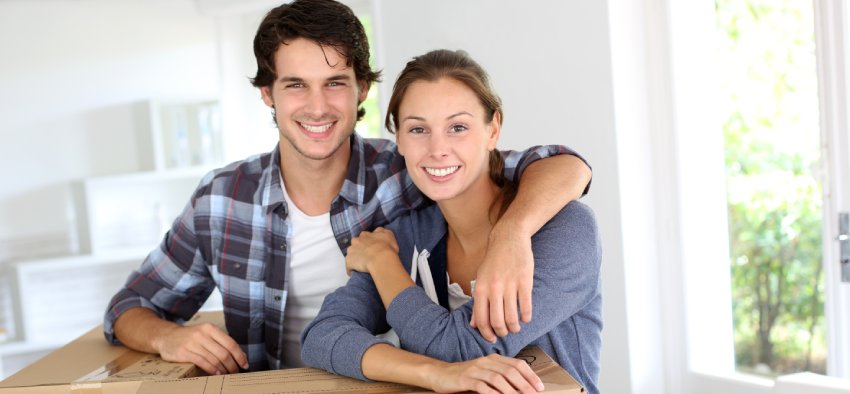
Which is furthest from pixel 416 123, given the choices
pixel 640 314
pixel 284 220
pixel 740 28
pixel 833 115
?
pixel 740 28

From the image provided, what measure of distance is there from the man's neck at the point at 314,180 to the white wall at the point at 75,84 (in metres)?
2.84

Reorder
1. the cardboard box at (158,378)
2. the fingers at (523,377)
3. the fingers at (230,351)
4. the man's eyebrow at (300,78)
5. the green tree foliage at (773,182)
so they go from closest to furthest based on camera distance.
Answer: the fingers at (523,377)
the cardboard box at (158,378)
the fingers at (230,351)
the man's eyebrow at (300,78)
the green tree foliage at (773,182)

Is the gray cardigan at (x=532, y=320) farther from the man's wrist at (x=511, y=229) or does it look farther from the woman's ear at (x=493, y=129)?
the woman's ear at (x=493, y=129)

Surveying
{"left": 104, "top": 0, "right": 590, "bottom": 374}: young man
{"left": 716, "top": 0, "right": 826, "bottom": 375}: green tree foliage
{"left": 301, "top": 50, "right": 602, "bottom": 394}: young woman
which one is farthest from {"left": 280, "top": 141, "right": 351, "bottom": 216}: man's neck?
{"left": 716, "top": 0, "right": 826, "bottom": 375}: green tree foliage

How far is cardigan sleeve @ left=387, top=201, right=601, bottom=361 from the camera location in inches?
53.0

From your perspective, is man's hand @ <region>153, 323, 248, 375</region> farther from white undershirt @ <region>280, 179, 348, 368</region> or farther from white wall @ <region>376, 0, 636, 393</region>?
white wall @ <region>376, 0, 636, 393</region>

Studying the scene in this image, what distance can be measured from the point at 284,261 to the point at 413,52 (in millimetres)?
1648

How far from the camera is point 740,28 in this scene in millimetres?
3934

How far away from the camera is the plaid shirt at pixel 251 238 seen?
1.87m

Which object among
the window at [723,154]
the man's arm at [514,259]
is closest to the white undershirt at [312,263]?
the man's arm at [514,259]

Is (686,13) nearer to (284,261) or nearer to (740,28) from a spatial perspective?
(284,261)

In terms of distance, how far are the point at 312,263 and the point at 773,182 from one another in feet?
9.11

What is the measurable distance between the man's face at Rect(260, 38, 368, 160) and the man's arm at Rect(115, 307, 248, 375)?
0.39 meters

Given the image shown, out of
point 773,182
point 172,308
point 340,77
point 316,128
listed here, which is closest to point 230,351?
point 172,308
